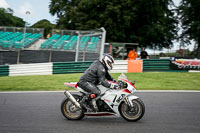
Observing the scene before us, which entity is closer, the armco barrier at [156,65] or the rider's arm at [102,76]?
the rider's arm at [102,76]

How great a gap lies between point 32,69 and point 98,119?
427 inches

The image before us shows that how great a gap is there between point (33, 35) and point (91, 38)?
8.83 meters

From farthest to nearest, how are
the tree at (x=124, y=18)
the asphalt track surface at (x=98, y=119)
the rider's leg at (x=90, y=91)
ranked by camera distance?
the tree at (x=124, y=18) → the rider's leg at (x=90, y=91) → the asphalt track surface at (x=98, y=119)

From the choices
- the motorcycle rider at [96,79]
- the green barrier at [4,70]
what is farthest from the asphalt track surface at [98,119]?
the green barrier at [4,70]

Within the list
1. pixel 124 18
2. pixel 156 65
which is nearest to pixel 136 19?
pixel 124 18

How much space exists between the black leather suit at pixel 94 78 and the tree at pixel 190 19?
2437 centimetres

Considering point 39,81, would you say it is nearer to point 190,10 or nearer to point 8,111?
point 8,111

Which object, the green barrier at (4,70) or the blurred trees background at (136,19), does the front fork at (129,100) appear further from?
the blurred trees background at (136,19)

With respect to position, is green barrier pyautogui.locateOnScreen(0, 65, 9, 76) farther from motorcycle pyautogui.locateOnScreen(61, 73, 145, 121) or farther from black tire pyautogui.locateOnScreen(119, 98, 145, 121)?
black tire pyautogui.locateOnScreen(119, 98, 145, 121)

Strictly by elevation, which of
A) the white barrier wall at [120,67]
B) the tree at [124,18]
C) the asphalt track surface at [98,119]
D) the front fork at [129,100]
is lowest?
the asphalt track surface at [98,119]

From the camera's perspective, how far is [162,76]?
14.2 m

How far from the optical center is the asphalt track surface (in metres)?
5.25

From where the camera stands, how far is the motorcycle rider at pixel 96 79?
18.7 ft

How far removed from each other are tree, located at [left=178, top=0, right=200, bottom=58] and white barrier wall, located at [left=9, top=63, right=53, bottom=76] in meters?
18.9
